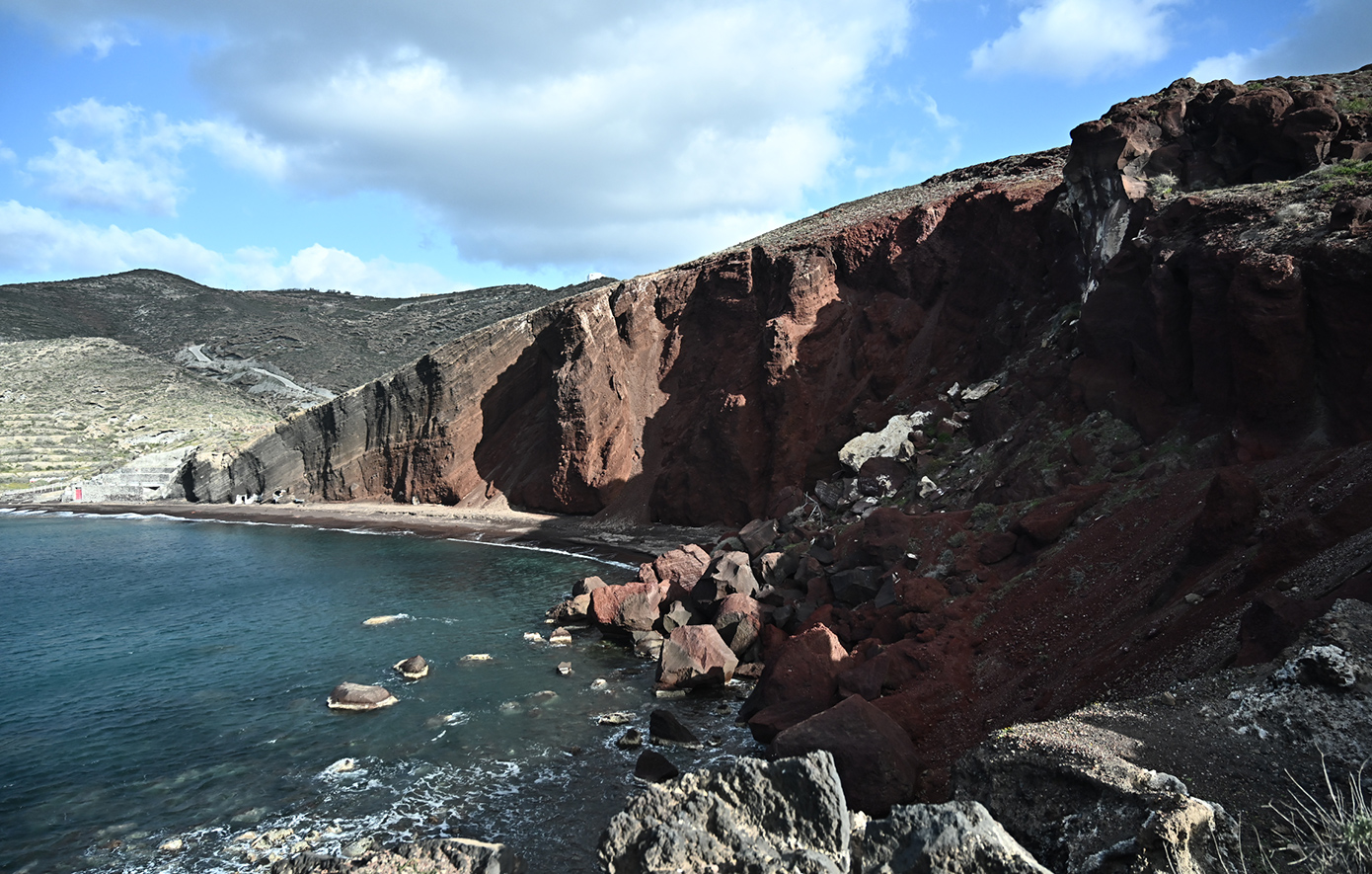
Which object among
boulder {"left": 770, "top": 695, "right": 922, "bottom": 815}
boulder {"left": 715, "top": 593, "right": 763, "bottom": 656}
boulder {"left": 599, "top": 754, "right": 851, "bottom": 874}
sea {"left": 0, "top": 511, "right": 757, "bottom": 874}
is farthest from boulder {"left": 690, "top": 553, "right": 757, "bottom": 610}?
boulder {"left": 599, "top": 754, "right": 851, "bottom": 874}

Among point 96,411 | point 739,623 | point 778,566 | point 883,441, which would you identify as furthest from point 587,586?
point 96,411

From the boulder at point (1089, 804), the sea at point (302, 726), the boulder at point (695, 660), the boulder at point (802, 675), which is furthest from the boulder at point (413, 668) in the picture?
the boulder at point (1089, 804)

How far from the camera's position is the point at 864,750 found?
11.1 metres

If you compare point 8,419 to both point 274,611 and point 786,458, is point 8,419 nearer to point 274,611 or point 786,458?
point 274,611

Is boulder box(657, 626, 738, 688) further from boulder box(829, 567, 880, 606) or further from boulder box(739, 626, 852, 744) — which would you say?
boulder box(829, 567, 880, 606)

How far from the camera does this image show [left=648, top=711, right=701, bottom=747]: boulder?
15.0m

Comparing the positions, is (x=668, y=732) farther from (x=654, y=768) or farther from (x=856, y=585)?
(x=856, y=585)

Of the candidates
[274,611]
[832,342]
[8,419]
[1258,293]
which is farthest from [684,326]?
[8,419]

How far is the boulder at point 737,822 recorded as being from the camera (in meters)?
5.90

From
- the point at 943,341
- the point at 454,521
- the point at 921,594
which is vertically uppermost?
the point at 943,341

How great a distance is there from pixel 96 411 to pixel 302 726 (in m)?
88.3

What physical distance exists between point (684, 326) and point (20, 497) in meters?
63.2

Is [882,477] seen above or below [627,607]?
above

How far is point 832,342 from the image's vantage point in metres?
36.9
